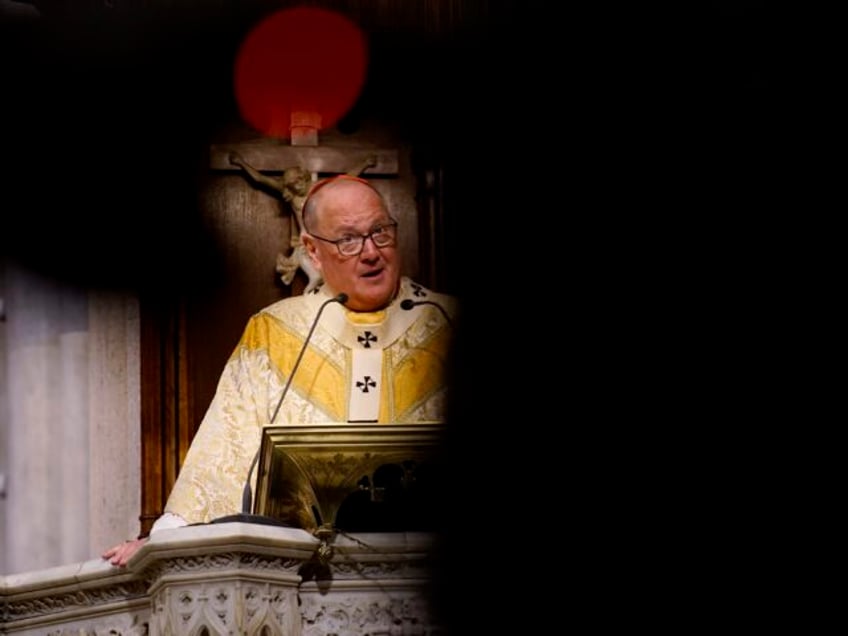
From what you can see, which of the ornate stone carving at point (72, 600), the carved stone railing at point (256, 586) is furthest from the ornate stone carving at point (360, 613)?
the ornate stone carving at point (72, 600)

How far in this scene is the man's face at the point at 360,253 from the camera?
293 inches

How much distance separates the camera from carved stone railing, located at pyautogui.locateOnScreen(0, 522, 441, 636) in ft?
17.4

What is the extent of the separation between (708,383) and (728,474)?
8.7 inches

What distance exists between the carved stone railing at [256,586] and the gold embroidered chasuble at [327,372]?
4.31ft

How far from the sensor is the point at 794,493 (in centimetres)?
500

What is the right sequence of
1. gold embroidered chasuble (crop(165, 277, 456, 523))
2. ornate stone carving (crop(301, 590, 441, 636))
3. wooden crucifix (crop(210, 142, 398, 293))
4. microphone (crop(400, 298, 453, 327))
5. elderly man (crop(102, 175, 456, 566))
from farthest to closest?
wooden crucifix (crop(210, 142, 398, 293))
microphone (crop(400, 298, 453, 327))
elderly man (crop(102, 175, 456, 566))
gold embroidered chasuble (crop(165, 277, 456, 523))
ornate stone carving (crop(301, 590, 441, 636))

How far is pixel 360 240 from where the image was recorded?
743 cm

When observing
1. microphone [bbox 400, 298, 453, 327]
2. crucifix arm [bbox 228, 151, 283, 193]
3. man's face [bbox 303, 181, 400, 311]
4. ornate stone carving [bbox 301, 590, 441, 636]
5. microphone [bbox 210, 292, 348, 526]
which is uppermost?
crucifix arm [bbox 228, 151, 283, 193]

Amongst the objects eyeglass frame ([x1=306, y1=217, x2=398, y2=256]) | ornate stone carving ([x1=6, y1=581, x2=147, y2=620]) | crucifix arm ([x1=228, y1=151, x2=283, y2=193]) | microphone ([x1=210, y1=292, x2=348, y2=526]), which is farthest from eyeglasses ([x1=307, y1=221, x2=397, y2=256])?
ornate stone carving ([x1=6, y1=581, x2=147, y2=620])

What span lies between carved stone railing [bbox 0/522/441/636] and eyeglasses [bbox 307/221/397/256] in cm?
195

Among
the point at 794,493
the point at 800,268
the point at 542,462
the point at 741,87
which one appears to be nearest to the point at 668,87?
the point at 741,87

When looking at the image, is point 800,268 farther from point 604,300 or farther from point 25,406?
point 25,406

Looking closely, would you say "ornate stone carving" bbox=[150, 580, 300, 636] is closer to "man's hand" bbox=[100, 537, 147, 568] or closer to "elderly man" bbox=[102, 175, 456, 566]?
"man's hand" bbox=[100, 537, 147, 568]

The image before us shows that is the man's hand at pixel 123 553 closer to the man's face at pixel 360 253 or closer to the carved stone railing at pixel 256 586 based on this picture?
the carved stone railing at pixel 256 586
